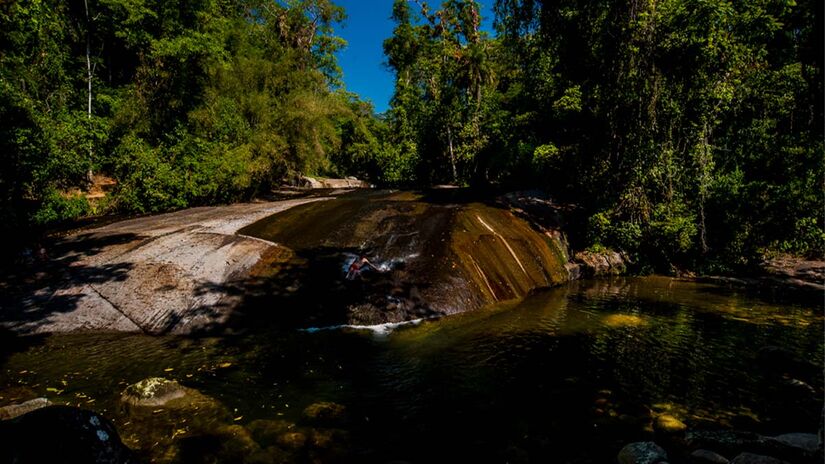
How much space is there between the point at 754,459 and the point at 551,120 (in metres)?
14.7

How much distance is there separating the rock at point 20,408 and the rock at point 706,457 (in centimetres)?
665

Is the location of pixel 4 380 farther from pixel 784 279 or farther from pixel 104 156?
pixel 784 279

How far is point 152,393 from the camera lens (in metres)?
4.77

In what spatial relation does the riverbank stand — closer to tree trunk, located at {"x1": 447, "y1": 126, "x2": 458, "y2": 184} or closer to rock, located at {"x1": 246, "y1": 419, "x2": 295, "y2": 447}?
rock, located at {"x1": 246, "y1": 419, "x2": 295, "y2": 447}

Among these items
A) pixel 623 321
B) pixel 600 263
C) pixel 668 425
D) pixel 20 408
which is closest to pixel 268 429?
pixel 20 408

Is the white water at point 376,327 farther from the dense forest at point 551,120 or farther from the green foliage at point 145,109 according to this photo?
the green foliage at point 145,109

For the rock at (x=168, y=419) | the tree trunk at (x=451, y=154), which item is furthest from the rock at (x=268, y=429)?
the tree trunk at (x=451, y=154)

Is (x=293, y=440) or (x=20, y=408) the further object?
(x=20, y=408)

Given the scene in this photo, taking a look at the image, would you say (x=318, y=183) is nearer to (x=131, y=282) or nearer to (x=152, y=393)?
(x=131, y=282)

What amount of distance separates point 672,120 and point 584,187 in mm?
3302

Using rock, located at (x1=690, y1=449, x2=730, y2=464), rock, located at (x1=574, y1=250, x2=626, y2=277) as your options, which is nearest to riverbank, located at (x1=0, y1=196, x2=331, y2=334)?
rock, located at (x1=690, y1=449, x2=730, y2=464)

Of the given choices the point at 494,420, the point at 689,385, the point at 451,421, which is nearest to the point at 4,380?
the point at 451,421

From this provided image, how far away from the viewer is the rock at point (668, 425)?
4212 mm

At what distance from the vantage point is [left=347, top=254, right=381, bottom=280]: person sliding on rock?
894 centimetres
